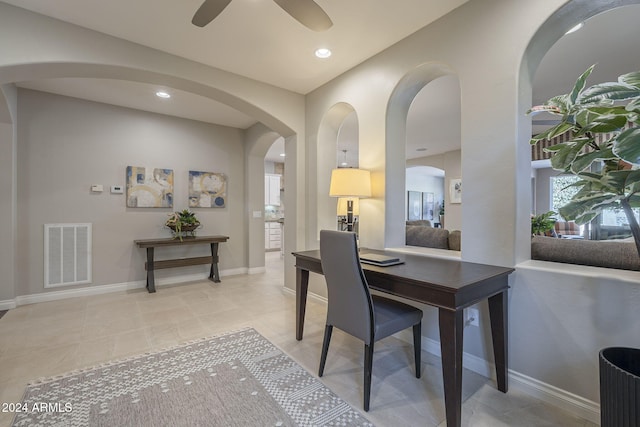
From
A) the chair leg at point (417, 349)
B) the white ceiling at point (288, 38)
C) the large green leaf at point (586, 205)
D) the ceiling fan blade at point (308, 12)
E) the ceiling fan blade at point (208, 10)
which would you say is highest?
the white ceiling at point (288, 38)

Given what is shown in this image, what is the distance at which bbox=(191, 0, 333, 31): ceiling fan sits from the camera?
162cm

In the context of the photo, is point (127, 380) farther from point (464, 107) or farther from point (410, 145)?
point (410, 145)

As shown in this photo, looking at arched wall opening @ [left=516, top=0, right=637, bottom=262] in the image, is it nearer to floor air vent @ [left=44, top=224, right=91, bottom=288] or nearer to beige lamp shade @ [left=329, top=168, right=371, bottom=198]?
beige lamp shade @ [left=329, top=168, right=371, bottom=198]

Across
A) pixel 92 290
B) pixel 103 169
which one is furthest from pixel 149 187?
pixel 92 290

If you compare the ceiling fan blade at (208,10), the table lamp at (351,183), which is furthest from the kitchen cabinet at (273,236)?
the ceiling fan blade at (208,10)

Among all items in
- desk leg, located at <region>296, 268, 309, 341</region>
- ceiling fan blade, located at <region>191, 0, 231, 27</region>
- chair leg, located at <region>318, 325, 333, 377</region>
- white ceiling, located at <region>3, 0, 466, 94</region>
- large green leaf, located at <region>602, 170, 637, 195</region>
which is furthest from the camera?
desk leg, located at <region>296, 268, 309, 341</region>

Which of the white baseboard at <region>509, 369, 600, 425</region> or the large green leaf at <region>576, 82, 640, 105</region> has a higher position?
the large green leaf at <region>576, 82, 640, 105</region>

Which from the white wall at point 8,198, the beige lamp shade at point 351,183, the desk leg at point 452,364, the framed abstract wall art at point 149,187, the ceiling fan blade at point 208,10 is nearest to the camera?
the desk leg at point 452,364

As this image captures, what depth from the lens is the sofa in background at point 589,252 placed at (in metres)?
1.65

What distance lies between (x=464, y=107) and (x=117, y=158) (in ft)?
14.3

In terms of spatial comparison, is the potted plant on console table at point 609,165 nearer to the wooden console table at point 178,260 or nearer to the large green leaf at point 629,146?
the large green leaf at point 629,146

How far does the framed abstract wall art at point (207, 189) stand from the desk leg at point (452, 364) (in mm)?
4180

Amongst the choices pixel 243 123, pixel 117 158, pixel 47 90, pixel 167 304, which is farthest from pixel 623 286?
pixel 47 90

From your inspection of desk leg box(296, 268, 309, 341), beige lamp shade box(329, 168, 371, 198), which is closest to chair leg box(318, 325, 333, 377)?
desk leg box(296, 268, 309, 341)
